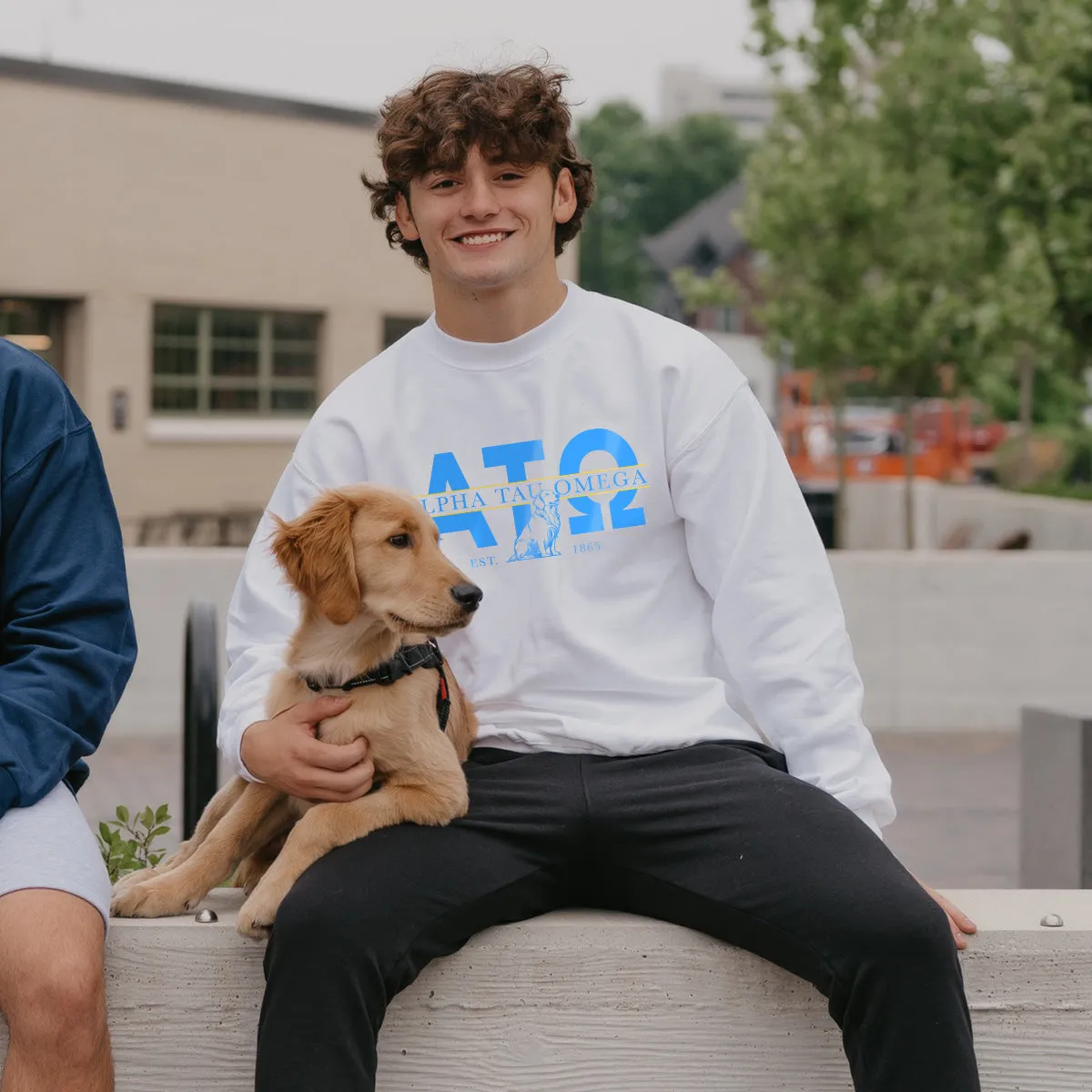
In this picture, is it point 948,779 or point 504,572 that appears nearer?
point 504,572

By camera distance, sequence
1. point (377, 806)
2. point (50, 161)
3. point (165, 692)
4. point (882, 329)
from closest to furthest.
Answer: point (377, 806), point (165, 692), point (882, 329), point (50, 161)

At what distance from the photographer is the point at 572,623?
3.37 meters

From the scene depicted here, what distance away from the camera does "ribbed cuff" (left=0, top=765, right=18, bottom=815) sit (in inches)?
120

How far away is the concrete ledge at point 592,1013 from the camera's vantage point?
10.4 ft

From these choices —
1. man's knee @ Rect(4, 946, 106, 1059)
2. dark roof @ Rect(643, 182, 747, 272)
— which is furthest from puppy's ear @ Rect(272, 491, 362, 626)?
dark roof @ Rect(643, 182, 747, 272)

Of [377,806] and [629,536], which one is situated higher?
[629,536]

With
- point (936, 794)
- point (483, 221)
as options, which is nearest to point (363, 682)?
point (483, 221)

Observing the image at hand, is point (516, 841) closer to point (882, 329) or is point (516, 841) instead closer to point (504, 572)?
point (504, 572)

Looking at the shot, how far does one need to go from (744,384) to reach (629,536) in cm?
42

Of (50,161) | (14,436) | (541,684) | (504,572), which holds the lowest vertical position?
(541,684)

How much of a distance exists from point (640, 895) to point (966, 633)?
26.2 ft

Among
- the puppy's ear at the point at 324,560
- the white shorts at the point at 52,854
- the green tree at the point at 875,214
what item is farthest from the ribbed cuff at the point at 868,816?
the green tree at the point at 875,214

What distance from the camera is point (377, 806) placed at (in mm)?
3131

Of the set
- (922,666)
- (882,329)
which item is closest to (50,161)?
(882,329)
